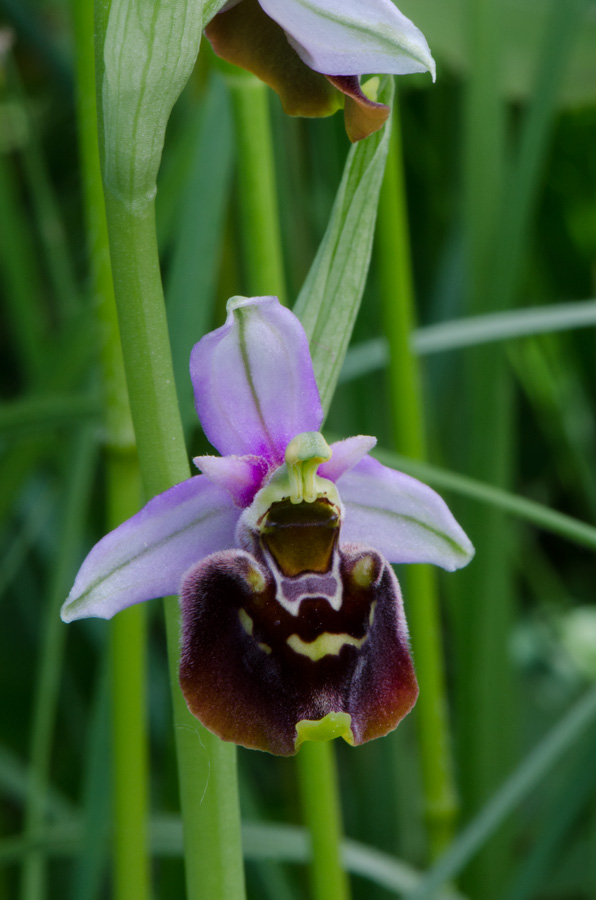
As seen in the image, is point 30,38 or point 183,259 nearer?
point 183,259

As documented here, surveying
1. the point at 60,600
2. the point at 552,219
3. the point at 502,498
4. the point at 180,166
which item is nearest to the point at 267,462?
the point at 502,498

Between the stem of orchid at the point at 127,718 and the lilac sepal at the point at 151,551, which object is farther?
the stem of orchid at the point at 127,718

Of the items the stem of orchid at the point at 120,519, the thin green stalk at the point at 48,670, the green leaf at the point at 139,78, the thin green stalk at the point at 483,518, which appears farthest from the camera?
the thin green stalk at the point at 483,518

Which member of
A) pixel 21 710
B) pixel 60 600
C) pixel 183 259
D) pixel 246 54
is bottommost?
pixel 21 710

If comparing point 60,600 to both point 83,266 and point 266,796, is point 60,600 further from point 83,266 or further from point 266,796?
point 83,266

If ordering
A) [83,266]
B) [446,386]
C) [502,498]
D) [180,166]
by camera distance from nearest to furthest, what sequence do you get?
1. [502,498]
2. [180,166]
3. [446,386]
4. [83,266]

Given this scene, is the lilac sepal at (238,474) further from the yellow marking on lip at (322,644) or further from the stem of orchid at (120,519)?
the stem of orchid at (120,519)

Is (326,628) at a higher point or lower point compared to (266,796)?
higher

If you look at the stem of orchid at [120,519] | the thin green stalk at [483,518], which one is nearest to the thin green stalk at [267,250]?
the stem of orchid at [120,519]
